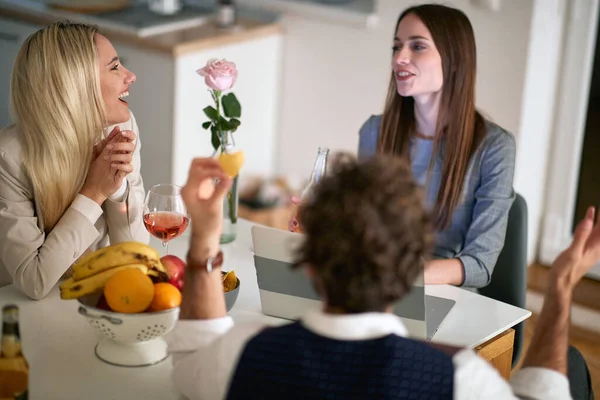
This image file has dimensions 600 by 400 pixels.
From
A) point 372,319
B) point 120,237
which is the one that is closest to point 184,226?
point 120,237

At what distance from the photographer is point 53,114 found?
1.89 m

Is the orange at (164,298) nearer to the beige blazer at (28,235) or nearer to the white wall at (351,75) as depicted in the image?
the beige blazer at (28,235)

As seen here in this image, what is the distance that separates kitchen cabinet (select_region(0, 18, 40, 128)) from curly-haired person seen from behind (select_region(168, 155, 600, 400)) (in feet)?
8.83

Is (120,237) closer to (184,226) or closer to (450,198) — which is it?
(184,226)

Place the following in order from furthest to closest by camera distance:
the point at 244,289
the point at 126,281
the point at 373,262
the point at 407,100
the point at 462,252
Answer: the point at 407,100 → the point at 462,252 → the point at 244,289 → the point at 126,281 → the point at 373,262

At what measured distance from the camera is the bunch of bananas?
1517 mm

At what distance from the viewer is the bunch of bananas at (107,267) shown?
152 cm

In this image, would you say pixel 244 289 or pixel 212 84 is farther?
pixel 212 84

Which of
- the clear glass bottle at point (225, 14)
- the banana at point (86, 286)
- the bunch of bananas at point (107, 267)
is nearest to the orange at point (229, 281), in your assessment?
the bunch of bananas at point (107, 267)

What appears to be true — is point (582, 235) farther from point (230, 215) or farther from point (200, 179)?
point (230, 215)

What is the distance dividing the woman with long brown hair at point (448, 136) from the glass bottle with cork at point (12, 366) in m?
1.20

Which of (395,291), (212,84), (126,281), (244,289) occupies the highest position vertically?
(212,84)

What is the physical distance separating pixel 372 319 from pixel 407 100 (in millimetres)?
1417

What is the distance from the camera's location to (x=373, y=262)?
1075mm
